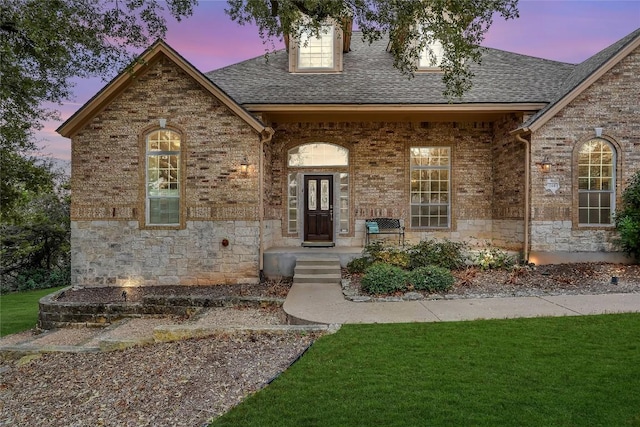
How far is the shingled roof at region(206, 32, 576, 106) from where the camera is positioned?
10695 millimetres

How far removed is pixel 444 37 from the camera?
7.46m

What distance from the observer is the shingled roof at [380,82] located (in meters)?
10.7

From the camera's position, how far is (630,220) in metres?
9.73

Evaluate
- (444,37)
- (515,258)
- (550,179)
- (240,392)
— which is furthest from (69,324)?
(550,179)

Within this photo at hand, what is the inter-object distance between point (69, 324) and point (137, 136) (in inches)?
180

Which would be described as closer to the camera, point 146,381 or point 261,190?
point 146,381

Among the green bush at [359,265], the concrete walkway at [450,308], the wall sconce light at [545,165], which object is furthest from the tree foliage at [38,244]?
the wall sconce light at [545,165]

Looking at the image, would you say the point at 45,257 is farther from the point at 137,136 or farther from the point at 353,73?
the point at 353,73

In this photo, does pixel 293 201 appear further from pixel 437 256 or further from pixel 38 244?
pixel 38 244

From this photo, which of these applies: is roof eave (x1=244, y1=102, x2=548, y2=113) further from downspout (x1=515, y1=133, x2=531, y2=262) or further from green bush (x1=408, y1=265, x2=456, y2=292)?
green bush (x1=408, y1=265, x2=456, y2=292)

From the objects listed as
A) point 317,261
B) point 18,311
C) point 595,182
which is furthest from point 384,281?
point 18,311

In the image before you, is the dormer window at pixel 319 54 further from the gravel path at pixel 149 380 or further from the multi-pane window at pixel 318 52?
the gravel path at pixel 149 380

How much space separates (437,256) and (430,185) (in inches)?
120

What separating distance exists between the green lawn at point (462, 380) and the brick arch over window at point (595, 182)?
5.61 metres
